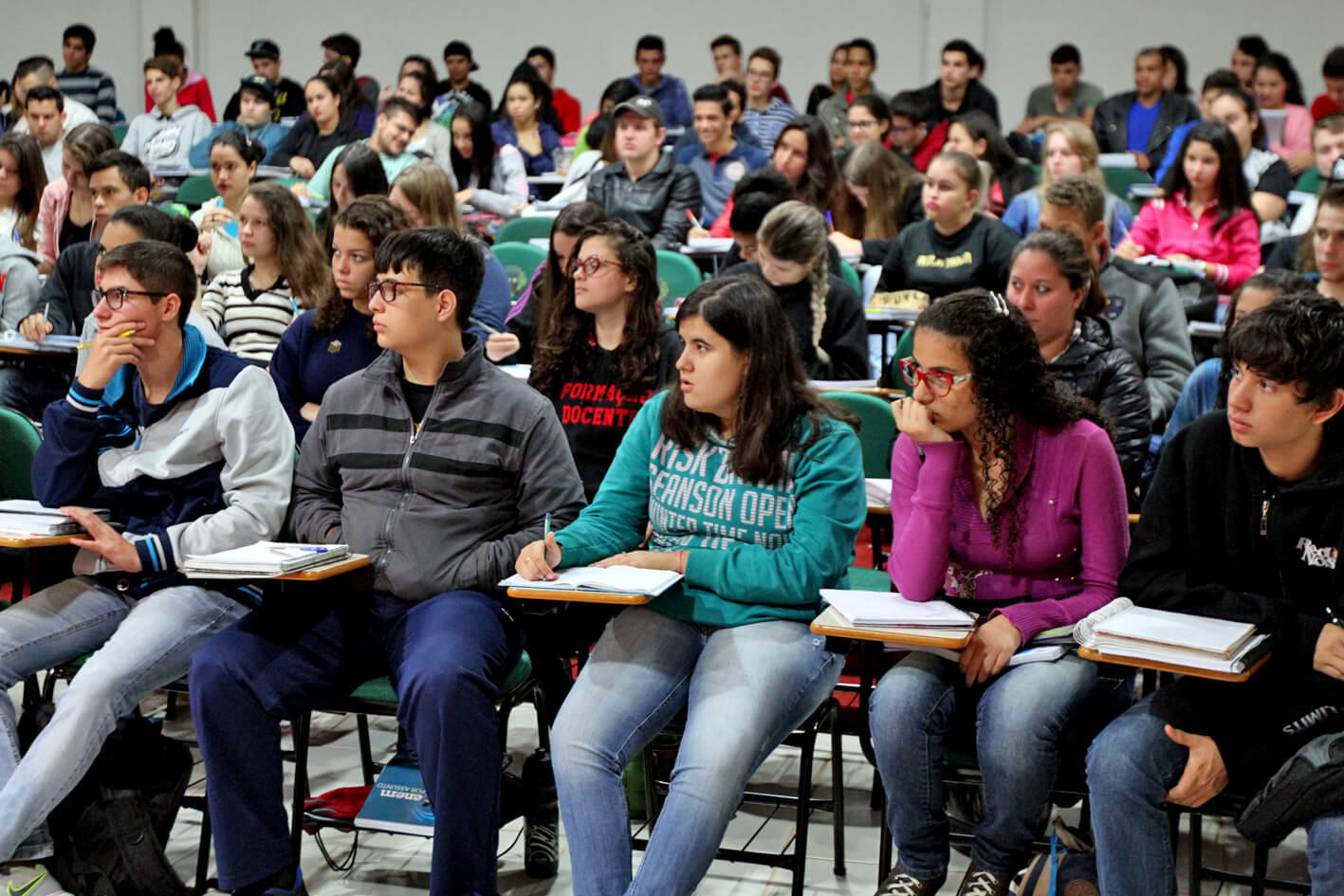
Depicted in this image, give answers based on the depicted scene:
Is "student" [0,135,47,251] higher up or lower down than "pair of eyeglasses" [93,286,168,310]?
higher up

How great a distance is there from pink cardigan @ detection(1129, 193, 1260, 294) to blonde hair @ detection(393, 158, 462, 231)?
9.14 ft

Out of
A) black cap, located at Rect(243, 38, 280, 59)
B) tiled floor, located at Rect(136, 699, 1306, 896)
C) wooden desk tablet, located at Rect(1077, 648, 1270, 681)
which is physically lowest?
tiled floor, located at Rect(136, 699, 1306, 896)

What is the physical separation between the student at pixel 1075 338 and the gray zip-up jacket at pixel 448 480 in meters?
1.21

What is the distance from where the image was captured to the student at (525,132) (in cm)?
832

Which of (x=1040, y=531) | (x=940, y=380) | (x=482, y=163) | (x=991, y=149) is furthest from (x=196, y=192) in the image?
(x=1040, y=531)

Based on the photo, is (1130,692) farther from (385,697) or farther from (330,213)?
(330,213)

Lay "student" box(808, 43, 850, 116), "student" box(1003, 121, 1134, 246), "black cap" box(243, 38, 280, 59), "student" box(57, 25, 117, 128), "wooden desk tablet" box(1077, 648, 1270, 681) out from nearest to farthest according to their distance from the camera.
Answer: "wooden desk tablet" box(1077, 648, 1270, 681), "student" box(1003, 121, 1134, 246), "student" box(808, 43, 850, 116), "student" box(57, 25, 117, 128), "black cap" box(243, 38, 280, 59)

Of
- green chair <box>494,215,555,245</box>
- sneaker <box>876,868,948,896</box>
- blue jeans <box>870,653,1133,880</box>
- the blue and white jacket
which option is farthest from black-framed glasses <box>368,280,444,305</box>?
green chair <box>494,215,555,245</box>

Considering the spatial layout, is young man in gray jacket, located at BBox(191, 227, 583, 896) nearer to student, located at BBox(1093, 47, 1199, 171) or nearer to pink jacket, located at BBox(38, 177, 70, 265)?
pink jacket, located at BBox(38, 177, 70, 265)

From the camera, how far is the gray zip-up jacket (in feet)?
9.07

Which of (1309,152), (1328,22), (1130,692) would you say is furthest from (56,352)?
(1328,22)

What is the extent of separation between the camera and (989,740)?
7.58ft

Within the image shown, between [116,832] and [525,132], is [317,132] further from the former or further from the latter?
[116,832]

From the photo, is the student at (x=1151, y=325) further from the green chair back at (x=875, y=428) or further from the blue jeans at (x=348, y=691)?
the blue jeans at (x=348, y=691)
